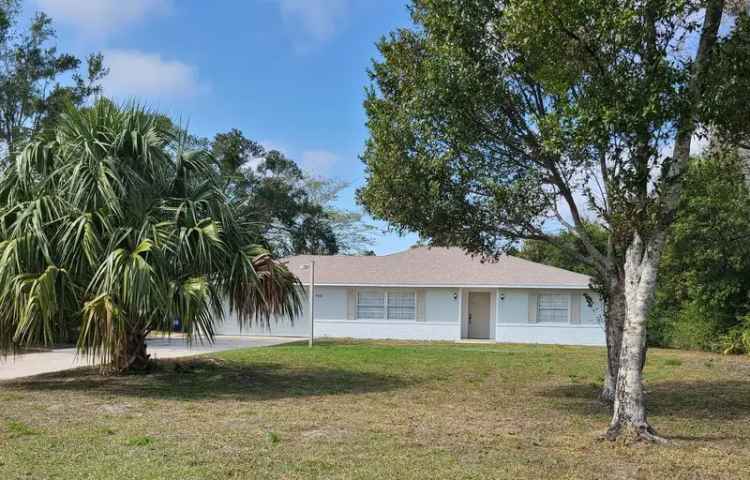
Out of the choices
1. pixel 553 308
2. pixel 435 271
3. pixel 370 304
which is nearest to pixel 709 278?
pixel 553 308

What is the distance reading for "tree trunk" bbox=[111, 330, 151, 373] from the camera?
14.2 metres

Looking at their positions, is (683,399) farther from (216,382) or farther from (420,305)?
(420,305)

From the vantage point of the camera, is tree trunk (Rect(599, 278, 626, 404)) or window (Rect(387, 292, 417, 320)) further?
window (Rect(387, 292, 417, 320))

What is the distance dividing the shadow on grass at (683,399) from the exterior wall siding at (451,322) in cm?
1313

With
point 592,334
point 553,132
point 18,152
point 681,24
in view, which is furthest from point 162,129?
point 592,334

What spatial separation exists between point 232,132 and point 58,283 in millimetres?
31776

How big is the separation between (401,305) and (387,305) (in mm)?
611

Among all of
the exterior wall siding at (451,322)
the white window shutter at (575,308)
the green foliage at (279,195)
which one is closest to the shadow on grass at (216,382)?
the exterior wall siding at (451,322)

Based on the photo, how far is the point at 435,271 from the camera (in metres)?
30.5

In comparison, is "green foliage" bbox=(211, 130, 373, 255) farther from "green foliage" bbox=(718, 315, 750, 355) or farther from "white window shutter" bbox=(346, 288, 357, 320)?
"green foliage" bbox=(718, 315, 750, 355)

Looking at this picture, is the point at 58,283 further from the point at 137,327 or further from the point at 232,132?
the point at 232,132

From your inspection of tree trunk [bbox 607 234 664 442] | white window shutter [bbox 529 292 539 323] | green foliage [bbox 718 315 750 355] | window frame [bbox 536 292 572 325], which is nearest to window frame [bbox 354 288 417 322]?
white window shutter [bbox 529 292 539 323]

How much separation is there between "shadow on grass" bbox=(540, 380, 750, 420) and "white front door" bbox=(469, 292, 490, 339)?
50.7ft

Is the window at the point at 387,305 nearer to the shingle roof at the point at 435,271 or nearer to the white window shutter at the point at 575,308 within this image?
the shingle roof at the point at 435,271
